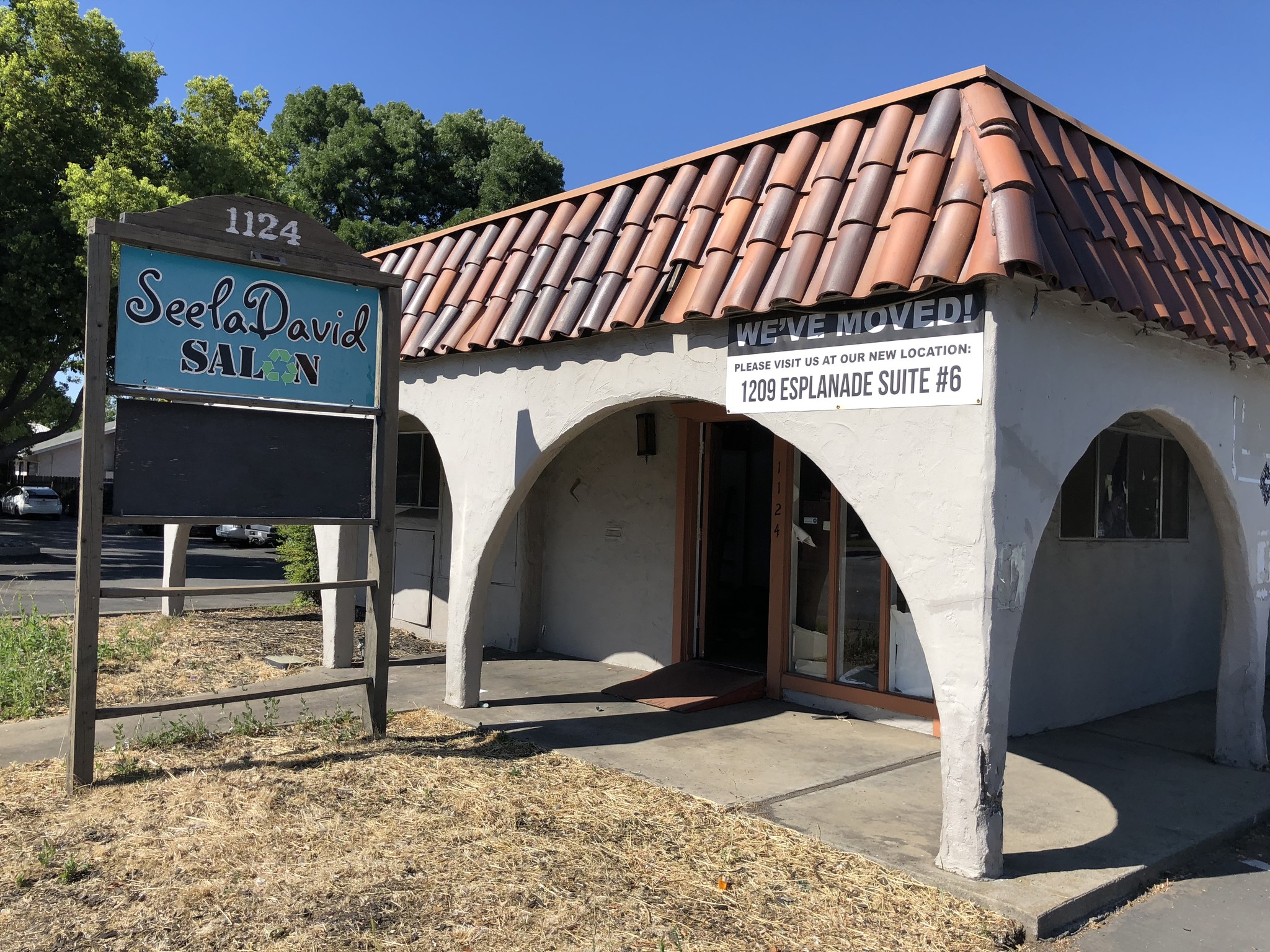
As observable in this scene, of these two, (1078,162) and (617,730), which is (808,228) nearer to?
(1078,162)

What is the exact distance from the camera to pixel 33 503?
39.6 metres

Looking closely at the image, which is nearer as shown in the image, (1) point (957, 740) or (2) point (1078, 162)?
(1) point (957, 740)

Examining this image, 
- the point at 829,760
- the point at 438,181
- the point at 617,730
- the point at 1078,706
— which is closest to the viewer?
the point at 829,760

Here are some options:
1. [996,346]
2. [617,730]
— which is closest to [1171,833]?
[996,346]

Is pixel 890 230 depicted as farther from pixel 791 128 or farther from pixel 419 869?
pixel 419 869

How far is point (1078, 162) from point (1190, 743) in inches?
184

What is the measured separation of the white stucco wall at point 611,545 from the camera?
9.19 m

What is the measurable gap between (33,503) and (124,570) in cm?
2377

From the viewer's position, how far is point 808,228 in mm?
5145

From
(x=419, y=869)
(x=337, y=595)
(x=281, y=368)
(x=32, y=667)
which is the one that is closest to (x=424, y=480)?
(x=337, y=595)

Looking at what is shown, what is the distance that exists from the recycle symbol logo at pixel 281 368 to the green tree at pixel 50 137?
44.6 ft

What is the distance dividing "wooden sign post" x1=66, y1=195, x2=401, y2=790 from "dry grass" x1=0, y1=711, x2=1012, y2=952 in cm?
70

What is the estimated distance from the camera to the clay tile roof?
14.8ft

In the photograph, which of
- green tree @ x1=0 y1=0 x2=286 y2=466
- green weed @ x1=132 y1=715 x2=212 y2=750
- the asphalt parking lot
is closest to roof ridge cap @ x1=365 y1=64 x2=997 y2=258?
green weed @ x1=132 y1=715 x2=212 y2=750
